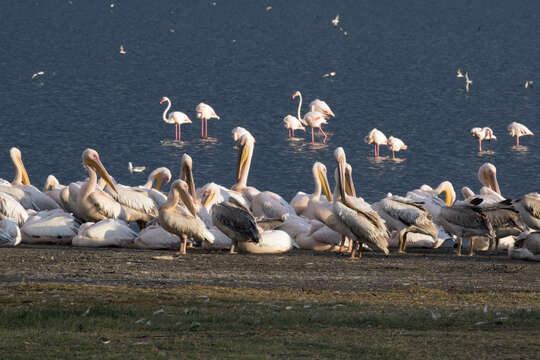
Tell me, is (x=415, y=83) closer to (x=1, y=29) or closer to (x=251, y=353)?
(x=1, y=29)

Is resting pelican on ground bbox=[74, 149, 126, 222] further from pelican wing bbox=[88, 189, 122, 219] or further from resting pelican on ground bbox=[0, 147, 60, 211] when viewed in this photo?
resting pelican on ground bbox=[0, 147, 60, 211]

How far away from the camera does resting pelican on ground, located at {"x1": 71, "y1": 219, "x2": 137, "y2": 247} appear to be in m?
12.8

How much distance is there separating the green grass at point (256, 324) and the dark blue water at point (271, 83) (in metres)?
14.0

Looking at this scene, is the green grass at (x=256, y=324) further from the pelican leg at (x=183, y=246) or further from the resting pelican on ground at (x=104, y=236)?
the resting pelican on ground at (x=104, y=236)

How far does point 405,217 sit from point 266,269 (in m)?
2.14

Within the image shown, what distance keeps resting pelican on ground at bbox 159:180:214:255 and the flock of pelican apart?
10 millimetres

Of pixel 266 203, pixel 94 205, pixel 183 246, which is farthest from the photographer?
pixel 266 203

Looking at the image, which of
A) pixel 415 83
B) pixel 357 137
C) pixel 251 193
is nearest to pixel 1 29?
pixel 415 83

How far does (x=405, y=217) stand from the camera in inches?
500

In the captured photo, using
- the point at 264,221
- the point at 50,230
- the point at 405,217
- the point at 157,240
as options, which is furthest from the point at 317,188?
the point at 50,230

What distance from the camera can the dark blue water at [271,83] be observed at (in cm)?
2773

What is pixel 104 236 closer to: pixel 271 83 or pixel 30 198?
pixel 30 198

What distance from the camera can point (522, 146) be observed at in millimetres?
30625

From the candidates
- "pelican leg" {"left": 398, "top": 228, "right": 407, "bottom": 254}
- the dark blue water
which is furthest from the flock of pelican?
the dark blue water
